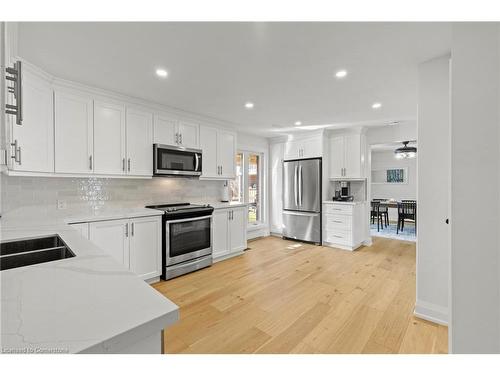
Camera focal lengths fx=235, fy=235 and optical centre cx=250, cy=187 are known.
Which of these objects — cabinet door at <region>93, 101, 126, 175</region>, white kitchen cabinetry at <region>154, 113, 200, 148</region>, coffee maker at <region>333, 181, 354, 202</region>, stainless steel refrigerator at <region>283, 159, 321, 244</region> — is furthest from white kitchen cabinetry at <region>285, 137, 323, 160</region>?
cabinet door at <region>93, 101, 126, 175</region>

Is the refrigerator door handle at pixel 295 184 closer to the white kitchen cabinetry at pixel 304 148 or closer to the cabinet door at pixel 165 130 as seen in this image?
the white kitchen cabinetry at pixel 304 148

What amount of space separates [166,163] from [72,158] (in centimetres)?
108

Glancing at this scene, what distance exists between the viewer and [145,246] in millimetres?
2961

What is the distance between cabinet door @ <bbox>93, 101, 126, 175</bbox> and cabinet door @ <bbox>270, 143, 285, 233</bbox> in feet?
11.6

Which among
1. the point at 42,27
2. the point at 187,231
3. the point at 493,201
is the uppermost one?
the point at 42,27

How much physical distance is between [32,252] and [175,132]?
99.6 inches

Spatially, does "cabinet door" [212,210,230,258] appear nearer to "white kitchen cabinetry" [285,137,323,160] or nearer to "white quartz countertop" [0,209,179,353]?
"white kitchen cabinetry" [285,137,323,160]

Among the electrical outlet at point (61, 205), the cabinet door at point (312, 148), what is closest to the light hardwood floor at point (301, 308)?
the electrical outlet at point (61, 205)

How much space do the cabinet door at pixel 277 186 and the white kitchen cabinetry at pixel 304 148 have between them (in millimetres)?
230

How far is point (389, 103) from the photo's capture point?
10.7 ft

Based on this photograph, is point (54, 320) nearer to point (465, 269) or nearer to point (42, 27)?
point (465, 269)

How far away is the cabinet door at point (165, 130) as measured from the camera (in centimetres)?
335

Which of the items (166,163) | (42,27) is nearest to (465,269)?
(42,27)

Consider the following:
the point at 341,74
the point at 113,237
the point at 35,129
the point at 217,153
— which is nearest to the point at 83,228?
the point at 113,237
